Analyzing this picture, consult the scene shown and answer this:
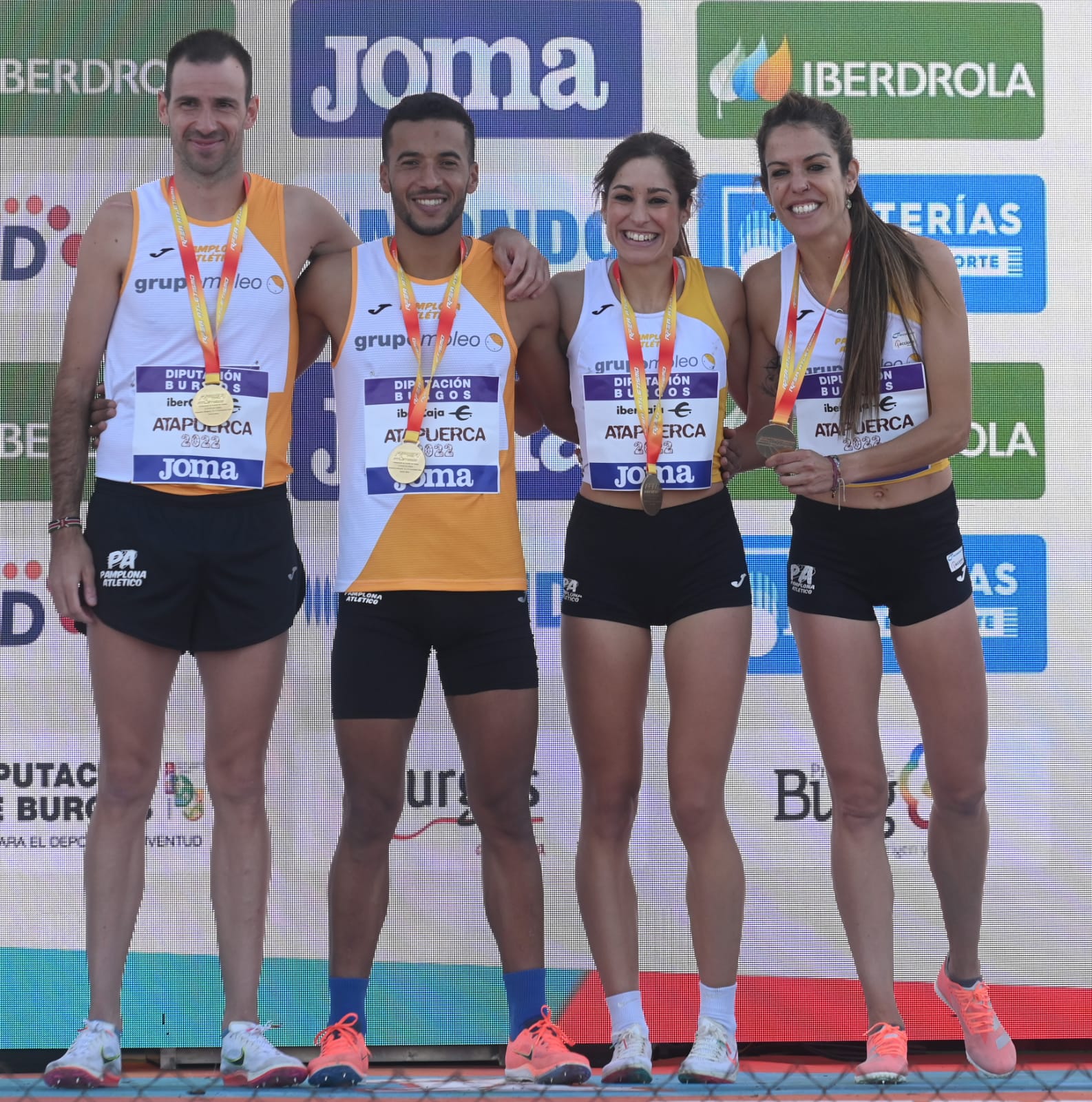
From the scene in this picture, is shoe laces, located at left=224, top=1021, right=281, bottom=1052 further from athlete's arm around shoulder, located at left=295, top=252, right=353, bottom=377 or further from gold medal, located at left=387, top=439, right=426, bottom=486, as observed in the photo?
athlete's arm around shoulder, located at left=295, top=252, right=353, bottom=377

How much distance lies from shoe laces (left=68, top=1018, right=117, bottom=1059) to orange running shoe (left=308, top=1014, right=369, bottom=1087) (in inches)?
15.7

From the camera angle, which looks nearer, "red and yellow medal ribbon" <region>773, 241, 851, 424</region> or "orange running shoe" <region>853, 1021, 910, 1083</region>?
"orange running shoe" <region>853, 1021, 910, 1083</region>

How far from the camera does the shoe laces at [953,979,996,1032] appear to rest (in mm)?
3020

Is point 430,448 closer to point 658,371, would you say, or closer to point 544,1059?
point 658,371

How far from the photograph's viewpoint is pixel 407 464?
2812 millimetres

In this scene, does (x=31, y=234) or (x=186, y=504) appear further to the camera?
(x=31, y=234)

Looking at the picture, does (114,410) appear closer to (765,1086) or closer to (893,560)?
(893,560)

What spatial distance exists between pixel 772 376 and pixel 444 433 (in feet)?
2.42

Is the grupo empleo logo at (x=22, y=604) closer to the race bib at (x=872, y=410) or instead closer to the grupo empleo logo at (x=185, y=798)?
the grupo empleo logo at (x=185, y=798)

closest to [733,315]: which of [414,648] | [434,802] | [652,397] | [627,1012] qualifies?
[652,397]

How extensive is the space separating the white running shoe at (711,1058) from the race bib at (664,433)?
3.65 feet

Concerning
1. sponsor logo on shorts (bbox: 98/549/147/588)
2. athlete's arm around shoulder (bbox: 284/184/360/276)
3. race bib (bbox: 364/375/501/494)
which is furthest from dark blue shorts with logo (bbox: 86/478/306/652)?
athlete's arm around shoulder (bbox: 284/184/360/276)

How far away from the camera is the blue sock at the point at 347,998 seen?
281 centimetres

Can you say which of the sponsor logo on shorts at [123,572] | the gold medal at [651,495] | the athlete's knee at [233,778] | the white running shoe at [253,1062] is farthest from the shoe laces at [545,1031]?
the sponsor logo on shorts at [123,572]
